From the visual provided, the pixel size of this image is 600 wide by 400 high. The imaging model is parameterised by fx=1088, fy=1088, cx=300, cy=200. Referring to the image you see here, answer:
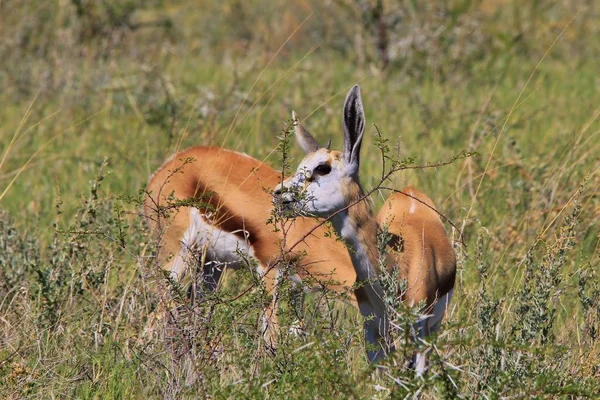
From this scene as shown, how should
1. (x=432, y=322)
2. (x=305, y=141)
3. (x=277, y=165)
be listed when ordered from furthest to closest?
(x=277, y=165) < (x=305, y=141) < (x=432, y=322)

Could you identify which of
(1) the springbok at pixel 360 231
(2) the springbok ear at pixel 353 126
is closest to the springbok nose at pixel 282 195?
(1) the springbok at pixel 360 231

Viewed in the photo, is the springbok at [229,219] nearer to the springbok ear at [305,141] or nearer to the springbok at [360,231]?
the springbok ear at [305,141]

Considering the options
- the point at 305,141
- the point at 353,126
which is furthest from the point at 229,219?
the point at 353,126

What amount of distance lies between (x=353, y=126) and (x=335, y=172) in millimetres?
213

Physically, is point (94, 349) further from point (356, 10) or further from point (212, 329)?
point (356, 10)

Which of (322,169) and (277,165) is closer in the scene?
(322,169)

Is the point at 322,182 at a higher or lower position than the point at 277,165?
higher

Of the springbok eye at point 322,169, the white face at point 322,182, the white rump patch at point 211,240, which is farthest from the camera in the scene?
the white rump patch at point 211,240

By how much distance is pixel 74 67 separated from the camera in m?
9.20

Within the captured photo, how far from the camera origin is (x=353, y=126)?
469 centimetres

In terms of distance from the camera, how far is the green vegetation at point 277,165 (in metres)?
3.91

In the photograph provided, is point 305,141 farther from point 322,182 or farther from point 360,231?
point 360,231

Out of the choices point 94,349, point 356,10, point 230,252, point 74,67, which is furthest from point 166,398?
point 356,10

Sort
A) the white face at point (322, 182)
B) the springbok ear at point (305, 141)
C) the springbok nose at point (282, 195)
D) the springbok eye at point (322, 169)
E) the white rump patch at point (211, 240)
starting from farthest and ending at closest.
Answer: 1. the white rump patch at point (211, 240)
2. the springbok ear at point (305, 141)
3. the springbok eye at point (322, 169)
4. the white face at point (322, 182)
5. the springbok nose at point (282, 195)
